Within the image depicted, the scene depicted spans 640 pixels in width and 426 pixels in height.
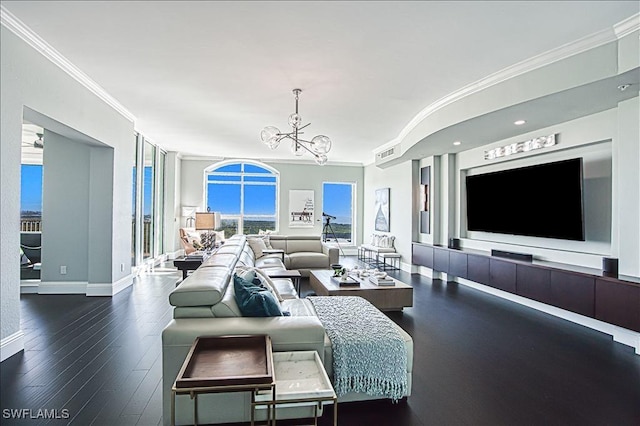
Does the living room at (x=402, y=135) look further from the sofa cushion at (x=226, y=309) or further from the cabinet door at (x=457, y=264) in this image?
the sofa cushion at (x=226, y=309)

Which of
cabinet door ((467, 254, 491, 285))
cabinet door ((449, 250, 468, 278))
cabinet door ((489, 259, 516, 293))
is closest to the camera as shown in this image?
cabinet door ((489, 259, 516, 293))

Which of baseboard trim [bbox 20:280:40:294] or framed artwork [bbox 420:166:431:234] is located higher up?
framed artwork [bbox 420:166:431:234]

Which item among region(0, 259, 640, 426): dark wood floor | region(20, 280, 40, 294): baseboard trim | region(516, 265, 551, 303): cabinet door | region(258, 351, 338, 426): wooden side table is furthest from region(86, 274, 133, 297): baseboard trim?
region(516, 265, 551, 303): cabinet door

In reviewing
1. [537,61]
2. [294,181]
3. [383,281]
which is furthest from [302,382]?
[294,181]

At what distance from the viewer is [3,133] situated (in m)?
3.00

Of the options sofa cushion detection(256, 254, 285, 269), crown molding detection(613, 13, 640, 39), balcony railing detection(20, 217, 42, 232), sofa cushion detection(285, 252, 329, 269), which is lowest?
sofa cushion detection(285, 252, 329, 269)

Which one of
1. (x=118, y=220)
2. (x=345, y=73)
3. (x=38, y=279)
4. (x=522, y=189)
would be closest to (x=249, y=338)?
(x=345, y=73)

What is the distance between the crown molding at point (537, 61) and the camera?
3053 millimetres

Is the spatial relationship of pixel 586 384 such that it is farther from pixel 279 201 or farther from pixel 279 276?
pixel 279 201

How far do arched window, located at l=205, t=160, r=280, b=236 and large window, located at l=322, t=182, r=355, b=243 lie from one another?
64.3 inches

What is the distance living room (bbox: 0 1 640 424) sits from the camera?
3129mm

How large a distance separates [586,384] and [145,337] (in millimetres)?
4000

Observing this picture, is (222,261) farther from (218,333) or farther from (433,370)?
(433,370)

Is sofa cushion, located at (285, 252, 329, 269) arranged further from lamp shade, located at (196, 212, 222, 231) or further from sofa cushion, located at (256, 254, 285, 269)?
lamp shade, located at (196, 212, 222, 231)
